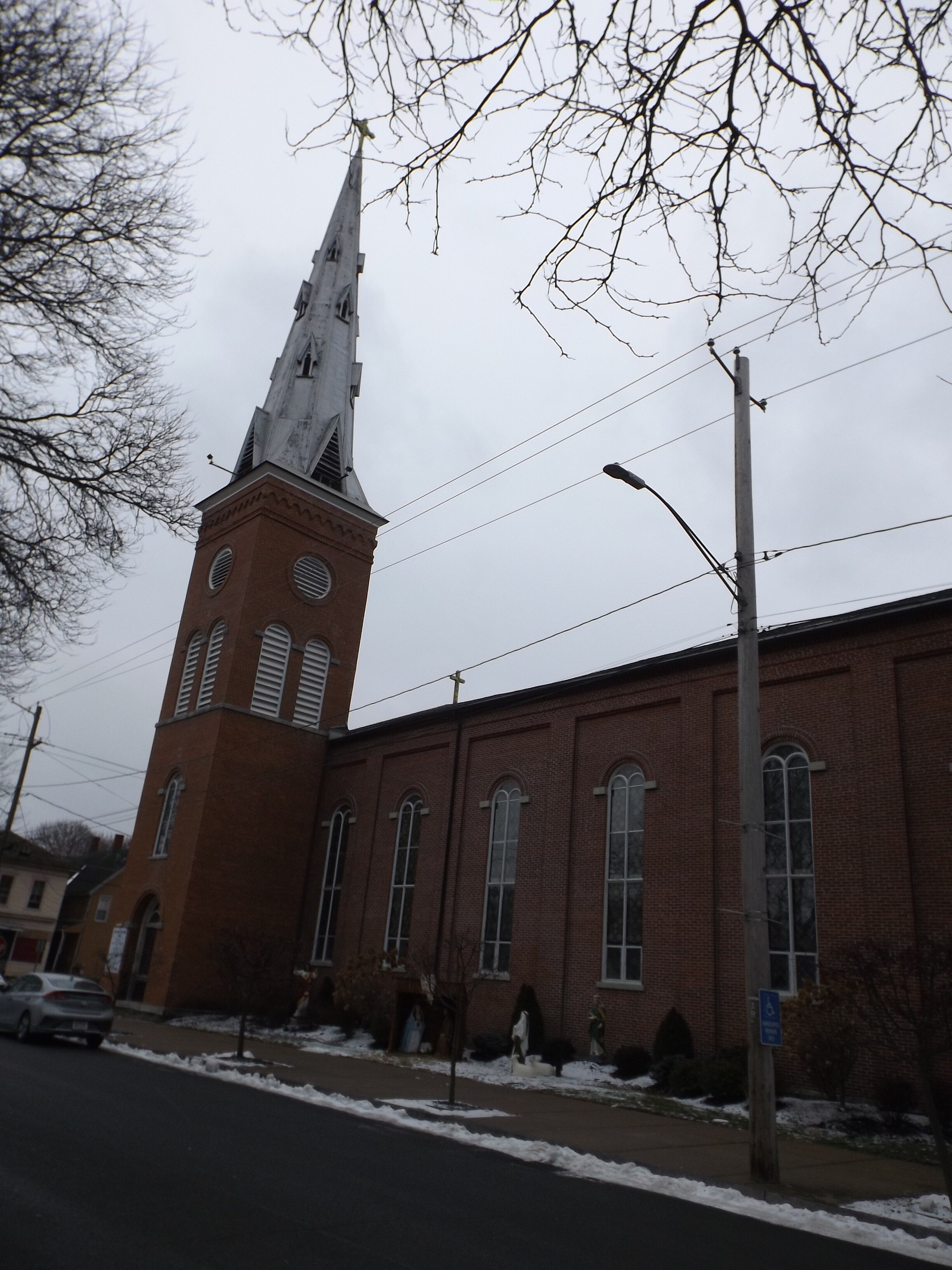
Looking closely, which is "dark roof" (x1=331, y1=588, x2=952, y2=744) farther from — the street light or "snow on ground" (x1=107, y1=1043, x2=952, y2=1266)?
"snow on ground" (x1=107, y1=1043, x2=952, y2=1266)

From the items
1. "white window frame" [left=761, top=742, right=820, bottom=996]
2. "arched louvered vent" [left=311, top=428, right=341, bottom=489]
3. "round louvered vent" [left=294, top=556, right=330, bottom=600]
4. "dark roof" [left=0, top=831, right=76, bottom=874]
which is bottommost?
"white window frame" [left=761, top=742, right=820, bottom=996]

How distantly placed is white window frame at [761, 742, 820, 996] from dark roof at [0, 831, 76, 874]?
147 ft

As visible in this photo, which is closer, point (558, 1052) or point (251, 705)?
point (558, 1052)

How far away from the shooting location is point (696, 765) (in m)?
20.0

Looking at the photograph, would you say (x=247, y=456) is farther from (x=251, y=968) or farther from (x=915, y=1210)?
(x=915, y=1210)

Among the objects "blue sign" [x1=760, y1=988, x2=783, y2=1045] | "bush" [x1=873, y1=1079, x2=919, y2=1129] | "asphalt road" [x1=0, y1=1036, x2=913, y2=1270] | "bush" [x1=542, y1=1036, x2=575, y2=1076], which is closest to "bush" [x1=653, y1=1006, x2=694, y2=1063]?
"bush" [x1=542, y1=1036, x2=575, y2=1076]

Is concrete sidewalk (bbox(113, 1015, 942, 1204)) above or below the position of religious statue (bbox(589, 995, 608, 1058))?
below

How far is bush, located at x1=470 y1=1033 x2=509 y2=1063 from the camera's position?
20.5 metres

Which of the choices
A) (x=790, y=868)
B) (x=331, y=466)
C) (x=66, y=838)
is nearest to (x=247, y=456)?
(x=331, y=466)

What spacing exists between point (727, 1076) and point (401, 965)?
37.7 ft

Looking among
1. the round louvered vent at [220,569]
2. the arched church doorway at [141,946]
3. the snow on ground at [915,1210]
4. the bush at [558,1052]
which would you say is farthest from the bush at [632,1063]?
the round louvered vent at [220,569]

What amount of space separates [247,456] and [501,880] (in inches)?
800

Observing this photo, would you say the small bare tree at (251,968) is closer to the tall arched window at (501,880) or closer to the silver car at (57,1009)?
the silver car at (57,1009)

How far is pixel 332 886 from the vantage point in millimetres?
29188
